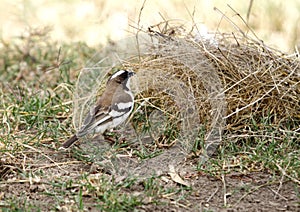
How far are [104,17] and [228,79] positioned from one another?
12.7ft

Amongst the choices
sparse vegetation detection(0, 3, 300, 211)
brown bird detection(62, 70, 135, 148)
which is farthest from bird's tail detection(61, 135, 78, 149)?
sparse vegetation detection(0, 3, 300, 211)

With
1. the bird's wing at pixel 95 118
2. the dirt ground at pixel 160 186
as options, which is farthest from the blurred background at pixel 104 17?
the dirt ground at pixel 160 186

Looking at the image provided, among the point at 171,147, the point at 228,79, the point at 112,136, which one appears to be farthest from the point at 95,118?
the point at 228,79

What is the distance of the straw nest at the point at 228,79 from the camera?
4.83m

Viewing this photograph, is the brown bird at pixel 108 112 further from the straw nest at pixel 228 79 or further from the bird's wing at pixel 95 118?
the straw nest at pixel 228 79

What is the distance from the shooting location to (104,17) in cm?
858

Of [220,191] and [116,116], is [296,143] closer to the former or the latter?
[220,191]

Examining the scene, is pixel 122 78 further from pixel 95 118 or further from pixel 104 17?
pixel 104 17

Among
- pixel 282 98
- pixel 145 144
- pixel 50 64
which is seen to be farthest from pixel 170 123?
pixel 50 64

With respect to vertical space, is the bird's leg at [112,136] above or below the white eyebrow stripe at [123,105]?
below

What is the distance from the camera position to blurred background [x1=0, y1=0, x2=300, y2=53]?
7887 millimetres

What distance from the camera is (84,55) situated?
7309mm

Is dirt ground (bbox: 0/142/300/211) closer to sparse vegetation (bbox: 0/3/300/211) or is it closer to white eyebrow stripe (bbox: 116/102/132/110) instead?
sparse vegetation (bbox: 0/3/300/211)

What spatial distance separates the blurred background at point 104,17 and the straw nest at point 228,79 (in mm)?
2371
